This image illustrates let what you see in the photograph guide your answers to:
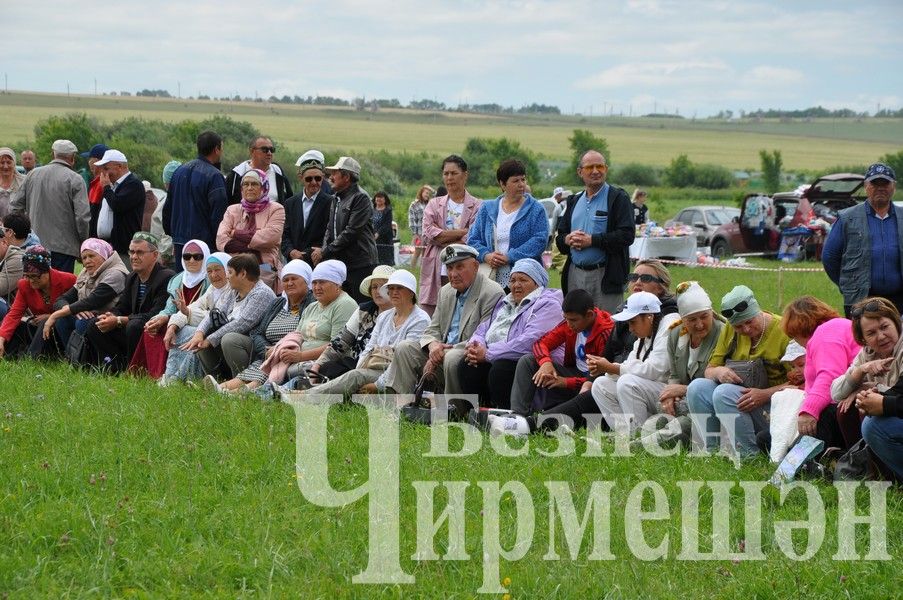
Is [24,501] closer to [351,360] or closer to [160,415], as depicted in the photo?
[160,415]

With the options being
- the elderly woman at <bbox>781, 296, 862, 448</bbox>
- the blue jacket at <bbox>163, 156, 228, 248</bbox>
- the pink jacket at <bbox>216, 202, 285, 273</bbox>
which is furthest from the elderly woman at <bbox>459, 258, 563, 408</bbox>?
the blue jacket at <bbox>163, 156, 228, 248</bbox>

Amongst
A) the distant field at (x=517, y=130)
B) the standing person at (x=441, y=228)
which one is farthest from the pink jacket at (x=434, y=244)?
the distant field at (x=517, y=130)

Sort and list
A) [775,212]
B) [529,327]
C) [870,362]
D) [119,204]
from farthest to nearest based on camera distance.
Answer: [775,212]
[119,204]
[529,327]
[870,362]

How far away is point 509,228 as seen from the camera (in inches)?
389

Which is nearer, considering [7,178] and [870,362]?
[870,362]

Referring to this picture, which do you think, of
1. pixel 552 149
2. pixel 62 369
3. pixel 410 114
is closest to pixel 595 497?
pixel 62 369

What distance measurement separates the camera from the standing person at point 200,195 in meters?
11.6

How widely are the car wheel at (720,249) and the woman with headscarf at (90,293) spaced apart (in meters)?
19.8

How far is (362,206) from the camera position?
35.6 feet

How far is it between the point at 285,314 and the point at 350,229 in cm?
105

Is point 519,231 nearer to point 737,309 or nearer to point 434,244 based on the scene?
point 434,244

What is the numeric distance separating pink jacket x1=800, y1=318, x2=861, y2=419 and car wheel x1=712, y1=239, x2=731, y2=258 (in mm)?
22346

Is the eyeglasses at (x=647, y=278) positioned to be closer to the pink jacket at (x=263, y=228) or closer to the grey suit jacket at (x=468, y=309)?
the grey suit jacket at (x=468, y=309)

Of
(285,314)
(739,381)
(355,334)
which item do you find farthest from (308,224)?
(739,381)
